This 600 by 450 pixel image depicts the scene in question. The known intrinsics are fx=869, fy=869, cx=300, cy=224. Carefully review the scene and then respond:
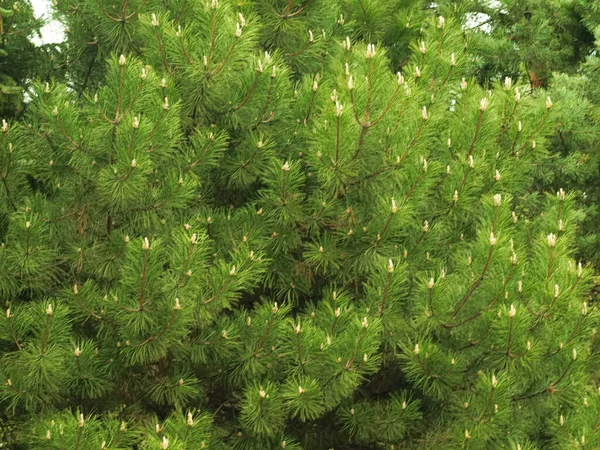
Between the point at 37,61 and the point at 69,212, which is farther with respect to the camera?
the point at 37,61

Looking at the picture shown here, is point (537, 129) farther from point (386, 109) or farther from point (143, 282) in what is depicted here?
point (143, 282)

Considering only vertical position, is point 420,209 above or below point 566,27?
above

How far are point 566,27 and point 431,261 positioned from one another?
4.93 m

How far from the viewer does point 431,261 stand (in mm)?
6027

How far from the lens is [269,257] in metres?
6.15

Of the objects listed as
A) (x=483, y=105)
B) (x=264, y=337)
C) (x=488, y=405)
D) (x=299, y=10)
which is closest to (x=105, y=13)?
(x=299, y=10)

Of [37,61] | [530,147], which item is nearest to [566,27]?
[530,147]

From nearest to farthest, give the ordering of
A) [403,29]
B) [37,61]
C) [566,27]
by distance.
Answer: [37,61], [403,29], [566,27]

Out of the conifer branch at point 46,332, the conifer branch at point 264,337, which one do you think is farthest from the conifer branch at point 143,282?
the conifer branch at point 264,337

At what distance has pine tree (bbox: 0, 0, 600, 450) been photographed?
17.5 feet

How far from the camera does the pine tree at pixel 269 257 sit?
17.5ft

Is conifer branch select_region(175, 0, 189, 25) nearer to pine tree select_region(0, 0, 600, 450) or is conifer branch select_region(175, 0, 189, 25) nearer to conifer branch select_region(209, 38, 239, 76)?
pine tree select_region(0, 0, 600, 450)

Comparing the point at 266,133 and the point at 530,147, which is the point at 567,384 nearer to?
the point at 530,147

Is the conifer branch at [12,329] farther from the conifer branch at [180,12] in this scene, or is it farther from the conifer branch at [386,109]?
the conifer branch at [386,109]
